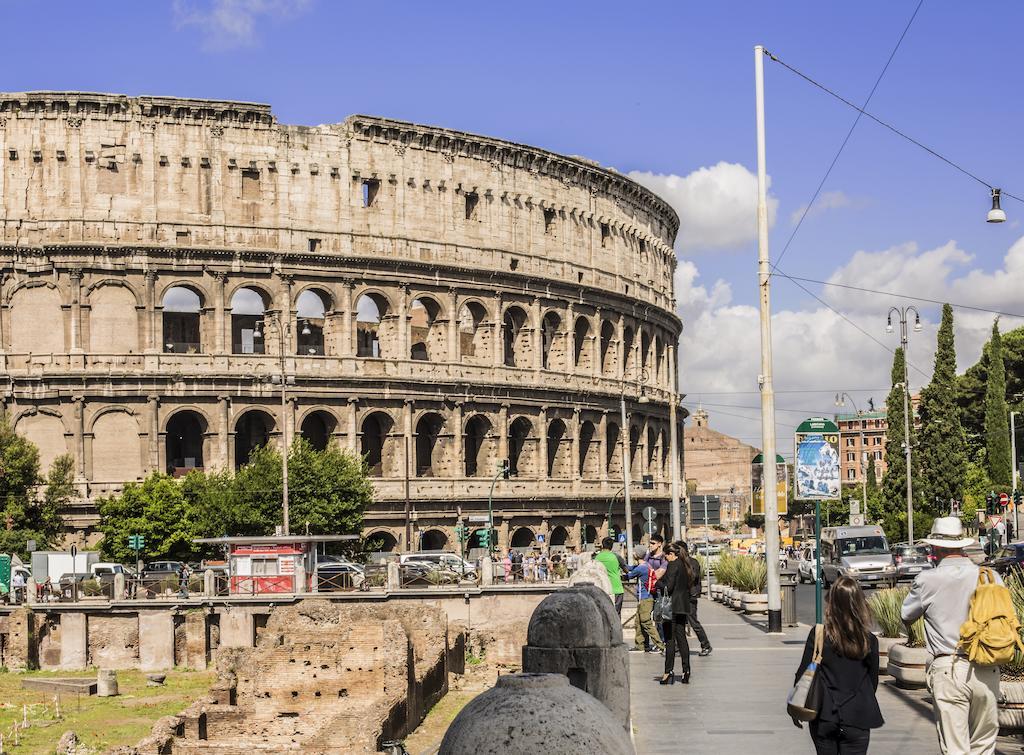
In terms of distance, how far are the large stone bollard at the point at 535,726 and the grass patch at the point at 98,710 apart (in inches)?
796

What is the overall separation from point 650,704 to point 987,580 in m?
6.29

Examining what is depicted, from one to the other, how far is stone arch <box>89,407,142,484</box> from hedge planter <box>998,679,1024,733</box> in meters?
47.2

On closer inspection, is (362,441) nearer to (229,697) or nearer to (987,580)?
(229,697)

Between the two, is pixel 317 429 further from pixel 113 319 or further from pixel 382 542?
pixel 113 319

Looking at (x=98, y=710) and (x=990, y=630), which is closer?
(x=990, y=630)

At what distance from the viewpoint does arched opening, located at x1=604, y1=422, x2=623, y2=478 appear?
7069 cm

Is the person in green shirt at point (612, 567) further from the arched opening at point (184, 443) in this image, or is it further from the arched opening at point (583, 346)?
the arched opening at point (583, 346)

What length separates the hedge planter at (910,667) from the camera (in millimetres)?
15297

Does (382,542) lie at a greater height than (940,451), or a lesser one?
lesser

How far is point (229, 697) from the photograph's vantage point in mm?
24344

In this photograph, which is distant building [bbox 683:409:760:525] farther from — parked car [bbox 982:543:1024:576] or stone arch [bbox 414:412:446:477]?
parked car [bbox 982:543:1024:576]

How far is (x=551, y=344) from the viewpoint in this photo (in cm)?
6769

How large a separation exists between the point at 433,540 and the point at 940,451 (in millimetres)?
22469

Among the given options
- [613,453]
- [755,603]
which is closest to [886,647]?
[755,603]
